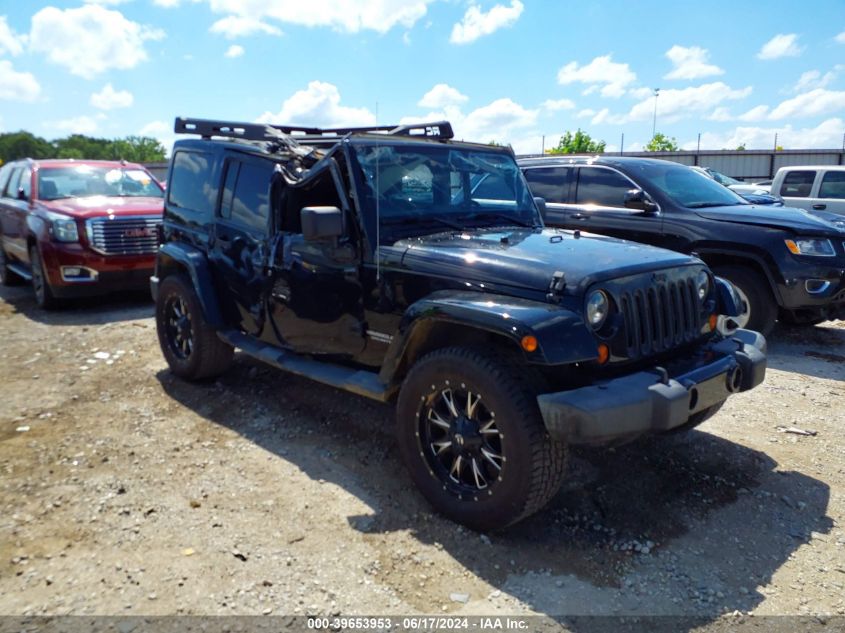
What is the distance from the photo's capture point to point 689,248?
22.2ft

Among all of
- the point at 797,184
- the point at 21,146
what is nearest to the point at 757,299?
the point at 797,184

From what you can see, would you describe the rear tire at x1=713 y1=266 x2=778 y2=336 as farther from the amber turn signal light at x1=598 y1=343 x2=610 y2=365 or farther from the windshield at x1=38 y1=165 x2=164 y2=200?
the windshield at x1=38 y1=165 x2=164 y2=200

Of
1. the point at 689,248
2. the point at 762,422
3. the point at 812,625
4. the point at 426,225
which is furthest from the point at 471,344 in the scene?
the point at 689,248

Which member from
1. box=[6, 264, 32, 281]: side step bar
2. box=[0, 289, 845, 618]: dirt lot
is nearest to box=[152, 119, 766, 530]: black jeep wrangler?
box=[0, 289, 845, 618]: dirt lot

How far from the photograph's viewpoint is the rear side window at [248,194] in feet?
15.7

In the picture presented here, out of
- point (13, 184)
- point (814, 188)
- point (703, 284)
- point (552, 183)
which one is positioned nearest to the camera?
point (703, 284)

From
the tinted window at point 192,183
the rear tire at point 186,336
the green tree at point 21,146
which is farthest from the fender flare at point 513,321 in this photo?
the green tree at point 21,146

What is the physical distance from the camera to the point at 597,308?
324 centimetres

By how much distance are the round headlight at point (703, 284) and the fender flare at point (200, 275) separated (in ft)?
11.3

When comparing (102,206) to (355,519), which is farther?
(102,206)

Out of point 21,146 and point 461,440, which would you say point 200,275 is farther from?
point 21,146

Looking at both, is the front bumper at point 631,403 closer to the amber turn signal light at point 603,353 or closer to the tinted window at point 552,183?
the amber turn signal light at point 603,353

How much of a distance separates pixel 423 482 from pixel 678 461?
1713 mm

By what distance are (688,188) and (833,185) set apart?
6.05m
